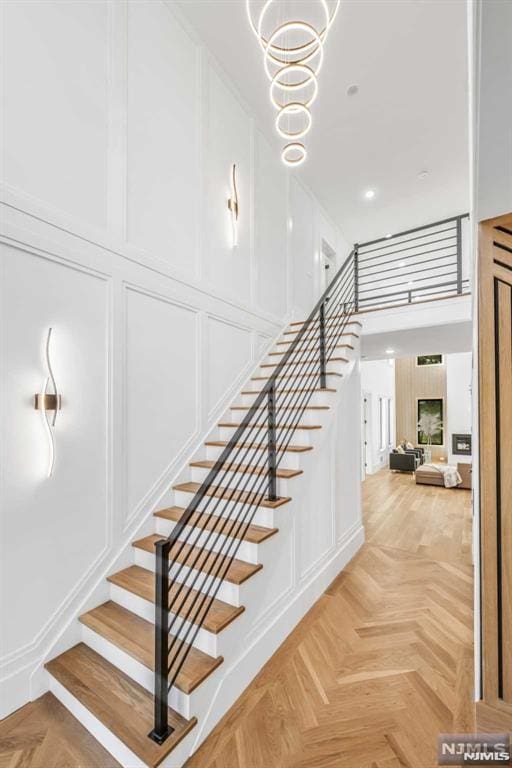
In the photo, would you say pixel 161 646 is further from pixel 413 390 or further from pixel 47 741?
pixel 413 390

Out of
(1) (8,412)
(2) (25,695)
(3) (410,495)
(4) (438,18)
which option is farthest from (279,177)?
(3) (410,495)

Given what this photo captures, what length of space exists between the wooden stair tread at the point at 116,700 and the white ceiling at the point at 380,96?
578cm

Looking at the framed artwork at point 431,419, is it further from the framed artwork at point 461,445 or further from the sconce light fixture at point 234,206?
the sconce light fixture at point 234,206

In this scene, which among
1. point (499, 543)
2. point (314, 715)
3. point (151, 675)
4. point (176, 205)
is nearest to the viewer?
point (499, 543)

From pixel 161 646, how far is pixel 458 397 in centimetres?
1304

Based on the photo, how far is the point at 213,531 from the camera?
2.53 m

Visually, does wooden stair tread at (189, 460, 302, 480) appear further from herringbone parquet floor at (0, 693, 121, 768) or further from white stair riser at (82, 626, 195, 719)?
herringbone parquet floor at (0, 693, 121, 768)

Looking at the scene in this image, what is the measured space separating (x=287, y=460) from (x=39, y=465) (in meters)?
1.87

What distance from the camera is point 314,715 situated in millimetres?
2125

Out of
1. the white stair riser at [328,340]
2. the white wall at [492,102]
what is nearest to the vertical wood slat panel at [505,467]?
the white wall at [492,102]

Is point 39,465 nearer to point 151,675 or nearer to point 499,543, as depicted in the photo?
point 151,675

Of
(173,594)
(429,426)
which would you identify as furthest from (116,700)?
(429,426)

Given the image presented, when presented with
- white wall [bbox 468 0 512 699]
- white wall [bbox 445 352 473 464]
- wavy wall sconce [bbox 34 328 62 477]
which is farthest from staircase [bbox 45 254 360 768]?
white wall [bbox 445 352 473 464]

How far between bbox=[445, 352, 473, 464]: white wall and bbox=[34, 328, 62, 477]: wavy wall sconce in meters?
12.5
